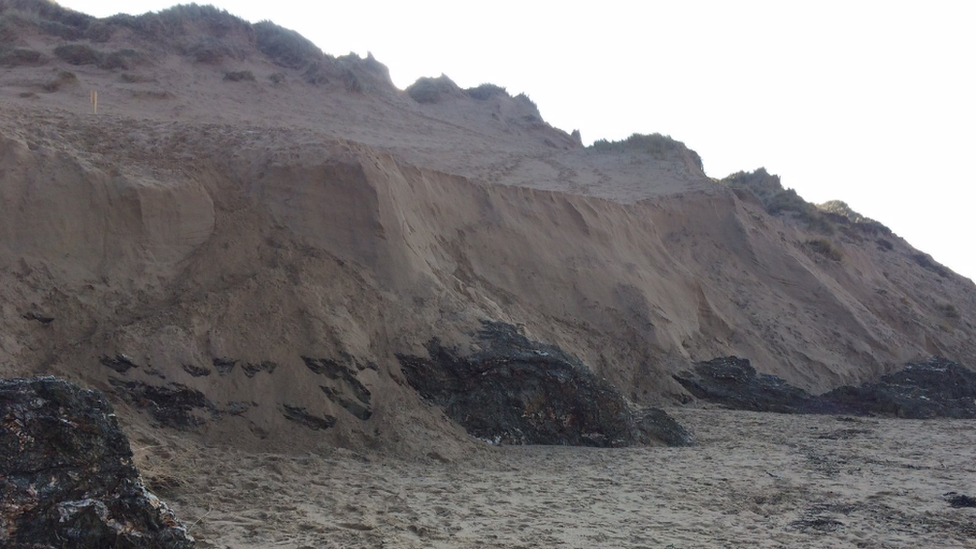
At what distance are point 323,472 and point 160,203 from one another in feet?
12.6

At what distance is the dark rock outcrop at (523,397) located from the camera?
830 centimetres

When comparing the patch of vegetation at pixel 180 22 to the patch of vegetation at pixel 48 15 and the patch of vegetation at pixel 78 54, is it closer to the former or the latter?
the patch of vegetation at pixel 48 15

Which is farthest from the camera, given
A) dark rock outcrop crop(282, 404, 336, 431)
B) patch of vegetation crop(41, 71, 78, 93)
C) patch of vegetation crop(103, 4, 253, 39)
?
patch of vegetation crop(103, 4, 253, 39)

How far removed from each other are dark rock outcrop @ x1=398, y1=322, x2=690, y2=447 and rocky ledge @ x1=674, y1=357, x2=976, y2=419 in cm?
324

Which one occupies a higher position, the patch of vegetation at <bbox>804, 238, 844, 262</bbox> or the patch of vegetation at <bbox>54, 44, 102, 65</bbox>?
the patch of vegetation at <bbox>54, 44, 102, 65</bbox>

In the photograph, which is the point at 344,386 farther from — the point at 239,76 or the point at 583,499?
the point at 239,76

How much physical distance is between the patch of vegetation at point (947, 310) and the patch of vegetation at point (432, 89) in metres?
14.9

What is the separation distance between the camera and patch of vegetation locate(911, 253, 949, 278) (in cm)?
2397

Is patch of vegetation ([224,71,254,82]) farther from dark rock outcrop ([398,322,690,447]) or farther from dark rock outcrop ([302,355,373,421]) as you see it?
dark rock outcrop ([302,355,373,421])

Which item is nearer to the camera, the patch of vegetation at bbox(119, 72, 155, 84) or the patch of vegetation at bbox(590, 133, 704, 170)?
the patch of vegetation at bbox(119, 72, 155, 84)

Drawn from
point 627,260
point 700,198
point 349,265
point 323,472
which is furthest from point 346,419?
point 700,198

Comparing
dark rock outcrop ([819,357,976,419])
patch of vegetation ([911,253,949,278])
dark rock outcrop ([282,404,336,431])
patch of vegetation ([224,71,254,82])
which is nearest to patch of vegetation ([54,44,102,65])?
patch of vegetation ([224,71,254,82])

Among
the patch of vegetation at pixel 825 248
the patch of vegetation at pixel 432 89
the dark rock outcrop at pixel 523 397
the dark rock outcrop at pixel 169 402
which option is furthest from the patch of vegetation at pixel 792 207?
the dark rock outcrop at pixel 169 402

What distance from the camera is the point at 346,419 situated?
7.51 m
